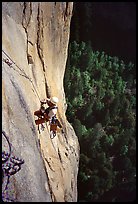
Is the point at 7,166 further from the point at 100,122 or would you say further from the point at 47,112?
the point at 100,122

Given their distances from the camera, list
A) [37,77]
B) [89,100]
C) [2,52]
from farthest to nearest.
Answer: [89,100]
[37,77]
[2,52]

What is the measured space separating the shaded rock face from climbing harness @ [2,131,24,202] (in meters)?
0.09

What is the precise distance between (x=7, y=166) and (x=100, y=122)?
11.8 m

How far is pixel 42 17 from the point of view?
9.30 m

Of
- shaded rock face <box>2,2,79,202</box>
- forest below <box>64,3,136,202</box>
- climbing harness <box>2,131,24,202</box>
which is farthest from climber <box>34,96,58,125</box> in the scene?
forest below <box>64,3,136,202</box>

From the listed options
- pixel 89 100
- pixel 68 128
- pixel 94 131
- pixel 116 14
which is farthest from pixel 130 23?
pixel 68 128

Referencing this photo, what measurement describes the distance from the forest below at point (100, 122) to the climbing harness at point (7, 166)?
9.54 metres

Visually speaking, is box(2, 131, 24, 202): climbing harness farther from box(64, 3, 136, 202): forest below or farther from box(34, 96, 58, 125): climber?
box(64, 3, 136, 202): forest below

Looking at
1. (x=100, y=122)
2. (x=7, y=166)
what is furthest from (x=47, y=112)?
(x=100, y=122)

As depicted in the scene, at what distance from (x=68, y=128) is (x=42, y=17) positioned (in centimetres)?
332

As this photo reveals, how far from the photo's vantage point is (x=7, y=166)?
5.31 metres

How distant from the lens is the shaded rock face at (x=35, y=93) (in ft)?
19.6

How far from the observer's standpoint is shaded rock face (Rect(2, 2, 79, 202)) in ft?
19.6

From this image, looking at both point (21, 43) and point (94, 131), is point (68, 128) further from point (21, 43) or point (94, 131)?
point (94, 131)
